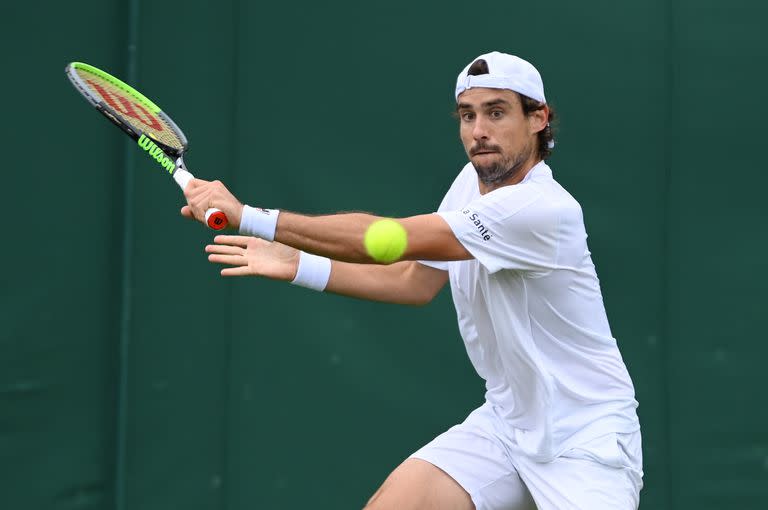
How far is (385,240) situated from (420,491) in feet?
2.42

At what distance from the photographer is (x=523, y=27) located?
5332mm

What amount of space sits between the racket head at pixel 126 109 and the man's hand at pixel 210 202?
422 mm

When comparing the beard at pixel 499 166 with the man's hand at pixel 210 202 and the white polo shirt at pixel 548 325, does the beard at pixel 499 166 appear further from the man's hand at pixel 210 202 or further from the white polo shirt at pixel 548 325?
the man's hand at pixel 210 202

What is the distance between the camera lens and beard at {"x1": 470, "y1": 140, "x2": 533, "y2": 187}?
162 inches

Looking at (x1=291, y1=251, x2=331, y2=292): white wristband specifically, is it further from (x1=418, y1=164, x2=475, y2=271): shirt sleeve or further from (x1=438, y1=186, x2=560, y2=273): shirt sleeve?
(x1=438, y1=186, x2=560, y2=273): shirt sleeve

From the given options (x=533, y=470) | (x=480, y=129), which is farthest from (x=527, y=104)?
(x=533, y=470)

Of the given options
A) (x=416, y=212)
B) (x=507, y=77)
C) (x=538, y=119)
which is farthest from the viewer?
(x=416, y=212)

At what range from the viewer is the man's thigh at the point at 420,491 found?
400 cm

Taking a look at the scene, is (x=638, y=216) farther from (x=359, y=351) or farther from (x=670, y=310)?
(x=359, y=351)

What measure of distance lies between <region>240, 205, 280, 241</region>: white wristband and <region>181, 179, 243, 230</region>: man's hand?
0.6 inches

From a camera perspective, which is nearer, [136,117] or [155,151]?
[155,151]

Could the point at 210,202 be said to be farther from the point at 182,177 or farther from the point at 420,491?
the point at 420,491

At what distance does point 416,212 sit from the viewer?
17.5ft

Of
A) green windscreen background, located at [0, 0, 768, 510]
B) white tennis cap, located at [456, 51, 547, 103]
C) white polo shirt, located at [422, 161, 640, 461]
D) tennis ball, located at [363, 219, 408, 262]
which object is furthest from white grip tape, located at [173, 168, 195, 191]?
green windscreen background, located at [0, 0, 768, 510]
